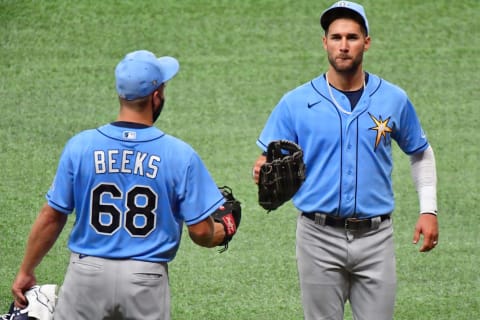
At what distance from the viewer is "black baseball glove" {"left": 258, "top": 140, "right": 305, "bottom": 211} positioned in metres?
4.50

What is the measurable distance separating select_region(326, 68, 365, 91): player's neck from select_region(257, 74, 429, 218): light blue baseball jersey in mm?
32

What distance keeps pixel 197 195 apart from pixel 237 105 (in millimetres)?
4969

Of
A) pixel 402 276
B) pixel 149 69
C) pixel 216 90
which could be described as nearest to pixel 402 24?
pixel 216 90

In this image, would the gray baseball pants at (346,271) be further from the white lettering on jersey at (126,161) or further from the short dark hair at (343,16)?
the white lettering on jersey at (126,161)

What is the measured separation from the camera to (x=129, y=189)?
13.3ft

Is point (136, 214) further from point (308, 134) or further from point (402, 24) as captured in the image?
point (402, 24)

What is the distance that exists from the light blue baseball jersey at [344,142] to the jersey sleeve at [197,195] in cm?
64

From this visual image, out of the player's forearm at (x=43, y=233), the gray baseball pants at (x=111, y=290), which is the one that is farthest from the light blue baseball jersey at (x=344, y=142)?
the player's forearm at (x=43, y=233)

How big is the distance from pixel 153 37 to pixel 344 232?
18.5 feet

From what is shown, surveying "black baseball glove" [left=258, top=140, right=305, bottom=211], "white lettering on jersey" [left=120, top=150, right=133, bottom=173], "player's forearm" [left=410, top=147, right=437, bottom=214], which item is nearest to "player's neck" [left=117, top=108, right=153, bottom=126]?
"white lettering on jersey" [left=120, top=150, right=133, bottom=173]

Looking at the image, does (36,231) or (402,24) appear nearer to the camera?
(36,231)

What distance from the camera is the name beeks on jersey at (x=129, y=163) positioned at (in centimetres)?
405

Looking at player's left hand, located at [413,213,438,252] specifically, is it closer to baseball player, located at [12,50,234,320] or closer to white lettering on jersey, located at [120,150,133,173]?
baseball player, located at [12,50,234,320]

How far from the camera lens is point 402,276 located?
680 centimetres
